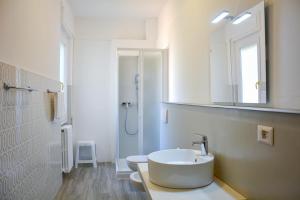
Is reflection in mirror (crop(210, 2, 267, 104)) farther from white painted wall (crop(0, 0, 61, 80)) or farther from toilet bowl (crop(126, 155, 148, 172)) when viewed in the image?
toilet bowl (crop(126, 155, 148, 172))

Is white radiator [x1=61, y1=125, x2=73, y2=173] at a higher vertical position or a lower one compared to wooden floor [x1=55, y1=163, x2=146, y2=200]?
higher

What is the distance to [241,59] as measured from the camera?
1697 millimetres

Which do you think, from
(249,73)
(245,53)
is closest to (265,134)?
(249,73)

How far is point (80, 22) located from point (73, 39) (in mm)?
371

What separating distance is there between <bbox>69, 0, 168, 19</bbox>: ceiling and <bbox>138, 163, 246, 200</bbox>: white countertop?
3299 millimetres

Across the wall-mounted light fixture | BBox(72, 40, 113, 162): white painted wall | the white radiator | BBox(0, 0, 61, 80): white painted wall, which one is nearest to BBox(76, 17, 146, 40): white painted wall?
BBox(72, 40, 113, 162): white painted wall

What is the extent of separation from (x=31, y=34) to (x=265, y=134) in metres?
2.11

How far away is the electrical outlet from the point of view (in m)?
1.31

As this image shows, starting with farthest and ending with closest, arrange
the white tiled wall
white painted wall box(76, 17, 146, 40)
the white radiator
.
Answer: white painted wall box(76, 17, 146, 40), the white radiator, the white tiled wall

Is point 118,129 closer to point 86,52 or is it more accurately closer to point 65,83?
point 65,83

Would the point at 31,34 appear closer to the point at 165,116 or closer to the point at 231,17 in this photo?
the point at 231,17

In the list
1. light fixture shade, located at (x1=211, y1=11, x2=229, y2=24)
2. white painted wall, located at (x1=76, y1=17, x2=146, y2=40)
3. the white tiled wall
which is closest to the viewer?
the white tiled wall

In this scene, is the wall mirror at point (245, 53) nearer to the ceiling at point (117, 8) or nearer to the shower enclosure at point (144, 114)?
the shower enclosure at point (144, 114)

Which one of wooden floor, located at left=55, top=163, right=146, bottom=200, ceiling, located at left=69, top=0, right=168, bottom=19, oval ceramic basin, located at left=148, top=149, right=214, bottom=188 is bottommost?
wooden floor, located at left=55, top=163, right=146, bottom=200
